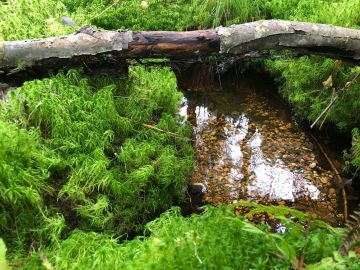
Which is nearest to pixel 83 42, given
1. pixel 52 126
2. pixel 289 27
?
pixel 52 126

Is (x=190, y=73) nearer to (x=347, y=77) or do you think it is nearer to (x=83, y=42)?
(x=347, y=77)

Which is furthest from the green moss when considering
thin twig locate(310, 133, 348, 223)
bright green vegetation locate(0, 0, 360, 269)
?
thin twig locate(310, 133, 348, 223)

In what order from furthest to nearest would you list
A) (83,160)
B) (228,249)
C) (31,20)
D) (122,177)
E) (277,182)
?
(31,20) < (277,182) < (122,177) < (83,160) < (228,249)

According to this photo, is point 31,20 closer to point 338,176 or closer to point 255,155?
point 255,155

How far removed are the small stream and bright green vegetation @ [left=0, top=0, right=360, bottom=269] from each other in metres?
0.43

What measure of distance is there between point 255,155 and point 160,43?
7.84 feet

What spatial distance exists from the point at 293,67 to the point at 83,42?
3313mm

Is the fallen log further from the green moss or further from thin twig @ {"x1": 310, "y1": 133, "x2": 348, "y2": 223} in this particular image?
thin twig @ {"x1": 310, "y1": 133, "x2": 348, "y2": 223}

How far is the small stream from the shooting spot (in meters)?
4.61

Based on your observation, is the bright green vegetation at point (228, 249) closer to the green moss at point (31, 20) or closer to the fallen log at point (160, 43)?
the fallen log at point (160, 43)

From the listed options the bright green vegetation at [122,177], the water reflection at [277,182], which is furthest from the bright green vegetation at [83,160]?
the water reflection at [277,182]

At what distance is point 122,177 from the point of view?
3.72 metres

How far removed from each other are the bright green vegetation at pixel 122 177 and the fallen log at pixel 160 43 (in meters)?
0.30

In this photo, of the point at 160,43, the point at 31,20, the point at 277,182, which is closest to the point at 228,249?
the point at 160,43
